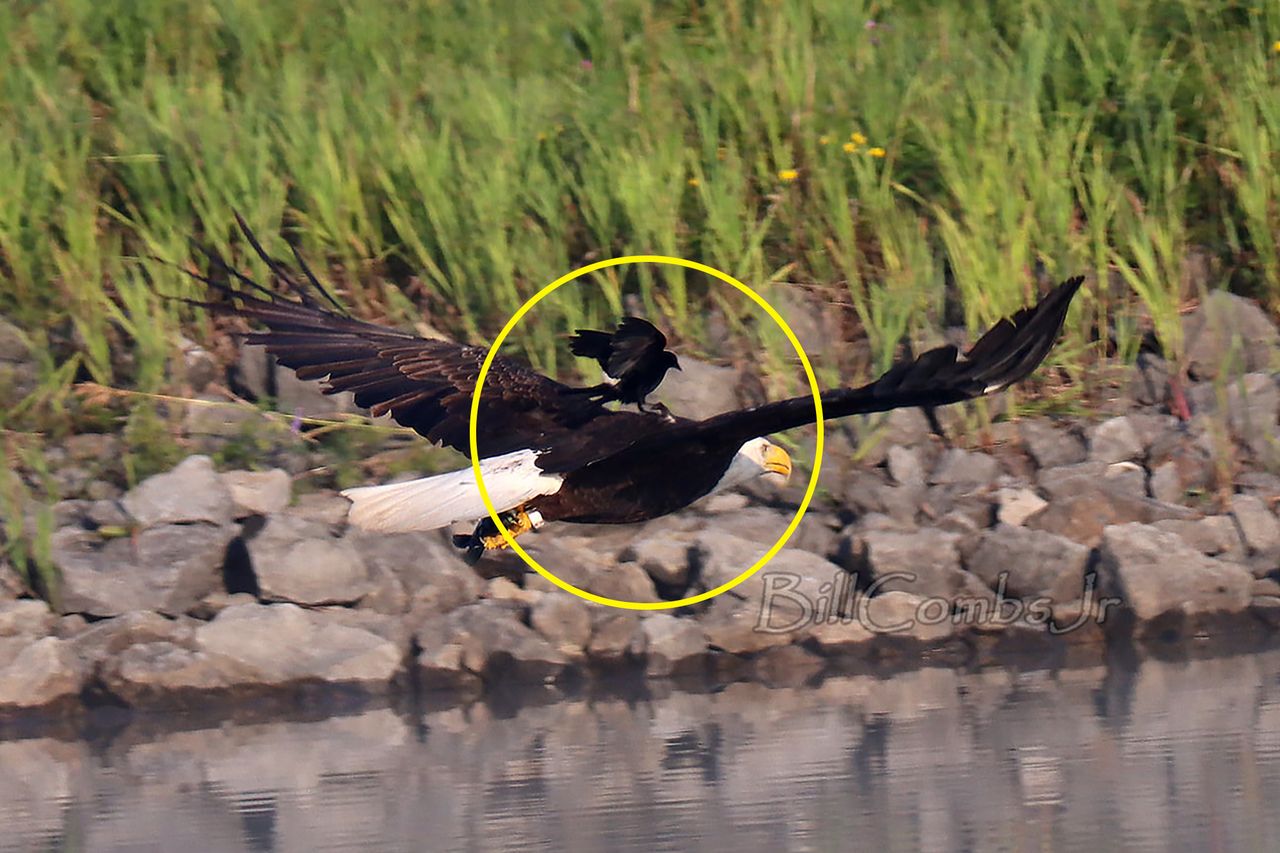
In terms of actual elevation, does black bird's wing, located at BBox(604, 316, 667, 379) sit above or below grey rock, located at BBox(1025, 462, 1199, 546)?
above

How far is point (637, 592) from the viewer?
7.09 meters

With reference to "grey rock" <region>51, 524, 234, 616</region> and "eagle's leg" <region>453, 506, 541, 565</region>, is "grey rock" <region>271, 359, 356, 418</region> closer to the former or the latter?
"grey rock" <region>51, 524, 234, 616</region>

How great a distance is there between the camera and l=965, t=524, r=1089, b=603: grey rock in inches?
277

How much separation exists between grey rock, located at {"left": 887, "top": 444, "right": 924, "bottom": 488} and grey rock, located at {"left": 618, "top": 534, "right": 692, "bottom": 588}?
820 mm

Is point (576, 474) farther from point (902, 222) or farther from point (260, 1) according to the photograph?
point (260, 1)

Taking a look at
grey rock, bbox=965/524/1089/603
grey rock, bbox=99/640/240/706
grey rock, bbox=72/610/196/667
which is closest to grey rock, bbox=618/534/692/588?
grey rock, bbox=965/524/1089/603

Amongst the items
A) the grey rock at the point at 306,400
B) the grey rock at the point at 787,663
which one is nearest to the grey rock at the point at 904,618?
the grey rock at the point at 787,663

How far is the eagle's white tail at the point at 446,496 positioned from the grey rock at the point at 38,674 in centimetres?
123

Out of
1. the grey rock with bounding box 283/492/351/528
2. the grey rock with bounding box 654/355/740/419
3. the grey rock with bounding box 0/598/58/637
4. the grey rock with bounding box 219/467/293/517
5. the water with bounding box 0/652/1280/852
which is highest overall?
the grey rock with bounding box 654/355/740/419

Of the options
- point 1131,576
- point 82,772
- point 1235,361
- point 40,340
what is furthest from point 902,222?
point 82,772

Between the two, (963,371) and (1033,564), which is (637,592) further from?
(963,371)

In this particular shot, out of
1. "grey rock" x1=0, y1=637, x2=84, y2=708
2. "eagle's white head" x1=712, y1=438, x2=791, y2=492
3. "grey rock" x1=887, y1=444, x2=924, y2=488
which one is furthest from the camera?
"grey rock" x1=887, y1=444, x2=924, y2=488

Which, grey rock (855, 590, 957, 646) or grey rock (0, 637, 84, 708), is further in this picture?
grey rock (855, 590, 957, 646)

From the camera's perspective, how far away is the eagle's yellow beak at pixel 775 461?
21.7 feet
